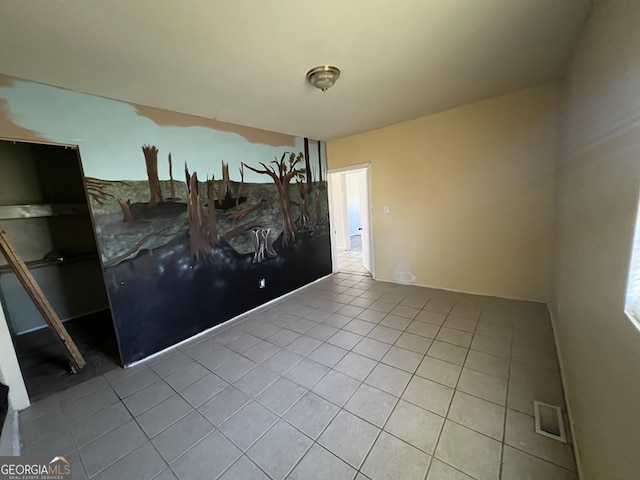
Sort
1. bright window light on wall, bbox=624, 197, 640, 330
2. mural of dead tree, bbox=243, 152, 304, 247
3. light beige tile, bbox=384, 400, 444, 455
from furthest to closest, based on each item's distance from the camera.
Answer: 1. mural of dead tree, bbox=243, 152, 304, 247
2. light beige tile, bbox=384, 400, 444, 455
3. bright window light on wall, bbox=624, 197, 640, 330

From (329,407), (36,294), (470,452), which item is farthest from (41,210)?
(470,452)

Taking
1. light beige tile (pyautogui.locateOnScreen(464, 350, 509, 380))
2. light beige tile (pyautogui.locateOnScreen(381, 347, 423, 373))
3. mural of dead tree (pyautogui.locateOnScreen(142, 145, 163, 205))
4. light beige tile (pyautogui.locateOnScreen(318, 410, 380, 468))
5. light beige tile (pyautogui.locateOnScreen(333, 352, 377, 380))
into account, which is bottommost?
light beige tile (pyautogui.locateOnScreen(318, 410, 380, 468))

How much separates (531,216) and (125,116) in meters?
4.41

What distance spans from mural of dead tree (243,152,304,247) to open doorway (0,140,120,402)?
7.41ft

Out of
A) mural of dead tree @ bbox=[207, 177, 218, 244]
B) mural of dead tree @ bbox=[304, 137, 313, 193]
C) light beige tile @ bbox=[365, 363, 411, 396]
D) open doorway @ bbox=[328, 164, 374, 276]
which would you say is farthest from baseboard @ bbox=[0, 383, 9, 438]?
open doorway @ bbox=[328, 164, 374, 276]

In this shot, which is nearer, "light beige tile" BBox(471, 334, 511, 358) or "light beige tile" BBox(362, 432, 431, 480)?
"light beige tile" BBox(362, 432, 431, 480)

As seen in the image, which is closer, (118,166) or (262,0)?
(262,0)

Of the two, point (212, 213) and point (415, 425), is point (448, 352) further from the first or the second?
point (212, 213)

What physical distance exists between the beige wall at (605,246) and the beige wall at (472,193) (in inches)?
45.9

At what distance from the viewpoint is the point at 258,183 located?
3443 millimetres

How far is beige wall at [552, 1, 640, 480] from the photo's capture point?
0.86 meters

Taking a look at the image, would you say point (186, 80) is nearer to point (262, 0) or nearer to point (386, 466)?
point (262, 0)

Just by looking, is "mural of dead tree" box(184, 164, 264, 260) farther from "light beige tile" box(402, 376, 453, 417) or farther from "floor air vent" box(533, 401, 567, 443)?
"floor air vent" box(533, 401, 567, 443)

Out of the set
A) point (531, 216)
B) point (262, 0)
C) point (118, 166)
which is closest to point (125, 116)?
point (118, 166)
